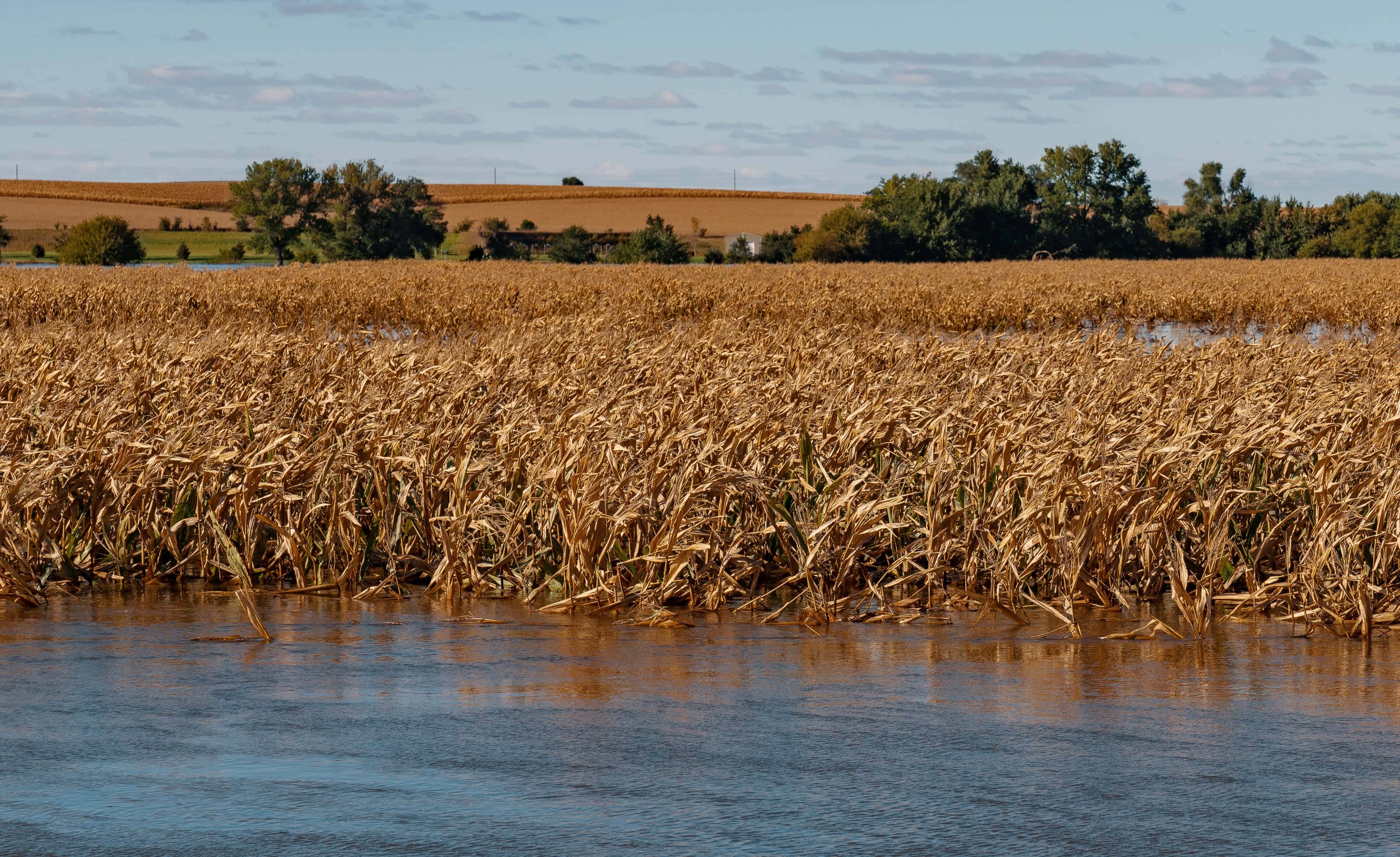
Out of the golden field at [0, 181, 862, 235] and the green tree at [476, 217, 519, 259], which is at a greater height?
the golden field at [0, 181, 862, 235]

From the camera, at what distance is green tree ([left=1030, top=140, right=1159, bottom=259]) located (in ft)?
286

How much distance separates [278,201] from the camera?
9312 centimetres

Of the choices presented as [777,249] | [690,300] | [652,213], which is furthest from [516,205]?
[690,300]

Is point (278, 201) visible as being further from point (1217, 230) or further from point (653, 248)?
point (1217, 230)

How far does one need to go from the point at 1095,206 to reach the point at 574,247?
32.6 metres

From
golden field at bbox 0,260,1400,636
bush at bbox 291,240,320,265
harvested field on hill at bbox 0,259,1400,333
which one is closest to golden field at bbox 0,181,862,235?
bush at bbox 291,240,320,265

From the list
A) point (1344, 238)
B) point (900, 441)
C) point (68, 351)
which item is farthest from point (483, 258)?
point (900, 441)

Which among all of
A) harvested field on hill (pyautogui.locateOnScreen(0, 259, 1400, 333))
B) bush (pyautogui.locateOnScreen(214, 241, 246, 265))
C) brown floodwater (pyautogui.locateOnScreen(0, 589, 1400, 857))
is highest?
bush (pyautogui.locateOnScreen(214, 241, 246, 265))

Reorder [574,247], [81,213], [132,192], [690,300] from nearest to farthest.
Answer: [690,300]
[574,247]
[81,213]
[132,192]

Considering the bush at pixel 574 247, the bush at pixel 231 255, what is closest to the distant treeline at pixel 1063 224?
the bush at pixel 574 247

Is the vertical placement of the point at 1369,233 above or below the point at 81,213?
below

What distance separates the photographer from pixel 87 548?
7355 millimetres

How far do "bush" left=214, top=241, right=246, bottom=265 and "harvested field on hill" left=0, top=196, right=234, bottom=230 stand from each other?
1946 centimetres

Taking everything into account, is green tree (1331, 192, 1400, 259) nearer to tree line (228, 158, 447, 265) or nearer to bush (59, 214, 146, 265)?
tree line (228, 158, 447, 265)
